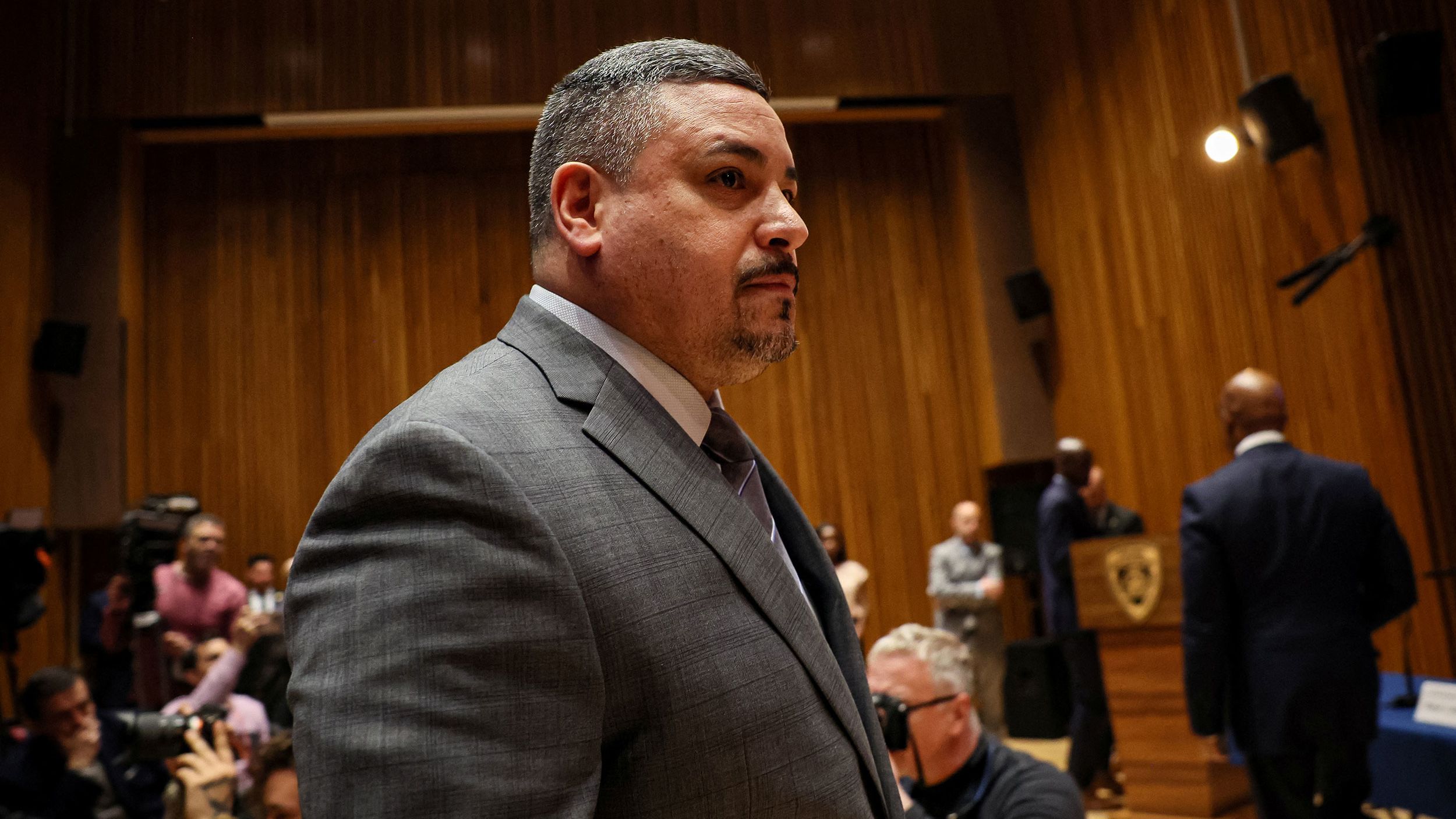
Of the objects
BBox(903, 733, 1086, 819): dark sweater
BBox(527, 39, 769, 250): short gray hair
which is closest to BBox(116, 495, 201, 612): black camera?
BBox(903, 733, 1086, 819): dark sweater

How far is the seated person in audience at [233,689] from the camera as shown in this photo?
121 inches

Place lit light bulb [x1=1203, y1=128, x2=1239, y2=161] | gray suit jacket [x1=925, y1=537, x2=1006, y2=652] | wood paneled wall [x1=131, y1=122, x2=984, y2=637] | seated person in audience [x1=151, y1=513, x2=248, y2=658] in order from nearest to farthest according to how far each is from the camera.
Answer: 1. seated person in audience [x1=151, y1=513, x2=248, y2=658]
2. lit light bulb [x1=1203, y1=128, x2=1239, y2=161]
3. gray suit jacket [x1=925, y1=537, x2=1006, y2=652]
4. wood paneled wall [x1=131, y1=122, x2=984, y2=637]

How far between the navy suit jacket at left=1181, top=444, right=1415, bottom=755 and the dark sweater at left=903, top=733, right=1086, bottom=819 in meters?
1.17

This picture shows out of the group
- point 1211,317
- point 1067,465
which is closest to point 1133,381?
point 1211,317

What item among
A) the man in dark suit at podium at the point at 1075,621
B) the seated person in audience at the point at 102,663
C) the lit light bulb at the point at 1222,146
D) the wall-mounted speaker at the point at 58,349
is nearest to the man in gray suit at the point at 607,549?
the man in dark suit at podium at the point at 1075,621

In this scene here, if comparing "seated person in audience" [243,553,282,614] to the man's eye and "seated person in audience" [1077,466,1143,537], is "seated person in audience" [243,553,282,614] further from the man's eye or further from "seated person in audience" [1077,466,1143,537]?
the man's eye

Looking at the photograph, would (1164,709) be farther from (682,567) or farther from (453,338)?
(453,338)

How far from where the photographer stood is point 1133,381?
673cm

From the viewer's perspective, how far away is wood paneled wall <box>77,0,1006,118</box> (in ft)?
23.2

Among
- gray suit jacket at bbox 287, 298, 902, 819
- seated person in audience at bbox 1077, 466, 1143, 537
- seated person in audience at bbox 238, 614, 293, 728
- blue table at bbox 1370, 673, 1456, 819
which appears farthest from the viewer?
seated person in audience at bbox 1077, 466, 1143, 537

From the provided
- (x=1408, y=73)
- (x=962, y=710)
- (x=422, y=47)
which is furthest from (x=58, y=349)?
(x=1408, y=73)

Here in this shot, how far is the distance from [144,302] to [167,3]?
6.47 ft

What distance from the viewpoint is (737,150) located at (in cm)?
106

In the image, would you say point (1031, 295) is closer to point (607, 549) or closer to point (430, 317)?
point (430, 317)
